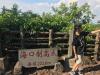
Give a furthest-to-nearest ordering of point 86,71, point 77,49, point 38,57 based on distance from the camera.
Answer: point 38,57 → point 86,71 → point 77,49

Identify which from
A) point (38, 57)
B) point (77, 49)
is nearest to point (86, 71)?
point (77, 49)

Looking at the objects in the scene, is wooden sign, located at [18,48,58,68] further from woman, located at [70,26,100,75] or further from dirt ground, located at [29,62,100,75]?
woman, located at [70,26,100,75]

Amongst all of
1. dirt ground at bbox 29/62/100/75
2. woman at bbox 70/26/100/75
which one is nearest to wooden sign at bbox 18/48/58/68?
dirt ground at bbox 29/62/100/75

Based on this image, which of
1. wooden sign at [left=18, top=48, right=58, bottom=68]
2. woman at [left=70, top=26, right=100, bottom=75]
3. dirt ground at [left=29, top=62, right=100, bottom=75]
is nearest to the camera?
woman at [left=70, top=26, right=100, bottom=75]

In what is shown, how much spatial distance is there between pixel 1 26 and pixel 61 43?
3.04 metres

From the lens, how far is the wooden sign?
16281 mm

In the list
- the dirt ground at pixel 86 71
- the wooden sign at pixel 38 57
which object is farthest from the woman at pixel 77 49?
the wooden sign at pixel 38 57

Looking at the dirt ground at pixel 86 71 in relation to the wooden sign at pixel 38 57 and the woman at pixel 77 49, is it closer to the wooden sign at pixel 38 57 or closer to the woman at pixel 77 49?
the wooden sign at pixel 38 57

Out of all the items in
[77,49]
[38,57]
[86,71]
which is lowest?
[86,71]

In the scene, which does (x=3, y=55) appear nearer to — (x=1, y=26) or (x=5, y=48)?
(x=5, y=48)

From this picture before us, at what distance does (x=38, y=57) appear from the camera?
16.5 meters

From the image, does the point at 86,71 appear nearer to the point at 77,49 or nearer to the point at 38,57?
the point at 77,49

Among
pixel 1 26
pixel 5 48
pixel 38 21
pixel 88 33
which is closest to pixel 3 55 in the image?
pixel 5 48

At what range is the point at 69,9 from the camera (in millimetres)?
19422
